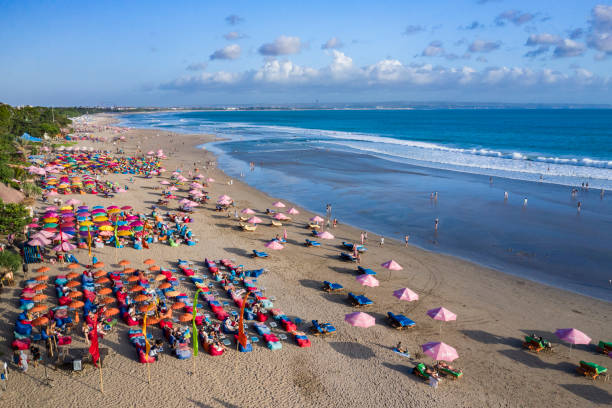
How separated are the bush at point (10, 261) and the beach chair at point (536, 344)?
2353 centimetres

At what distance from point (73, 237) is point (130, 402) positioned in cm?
1576

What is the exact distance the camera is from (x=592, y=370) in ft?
43.6

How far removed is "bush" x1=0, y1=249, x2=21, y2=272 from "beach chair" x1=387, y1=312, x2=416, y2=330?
18.2 metres

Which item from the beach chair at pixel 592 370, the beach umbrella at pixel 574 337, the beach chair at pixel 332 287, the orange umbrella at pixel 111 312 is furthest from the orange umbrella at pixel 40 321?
the beach chair at pixel 592 370

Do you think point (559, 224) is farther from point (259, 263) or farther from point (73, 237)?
point (73, 237)

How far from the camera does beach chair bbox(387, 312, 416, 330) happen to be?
16.0m

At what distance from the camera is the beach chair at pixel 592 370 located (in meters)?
13.2

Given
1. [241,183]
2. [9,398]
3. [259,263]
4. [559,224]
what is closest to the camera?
[9,398]

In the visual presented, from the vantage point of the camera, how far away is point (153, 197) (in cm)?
3559

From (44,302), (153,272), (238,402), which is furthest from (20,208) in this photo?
(238,402)

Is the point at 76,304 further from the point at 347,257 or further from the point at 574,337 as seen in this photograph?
the point at 574,337

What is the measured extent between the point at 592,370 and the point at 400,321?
22.2ft

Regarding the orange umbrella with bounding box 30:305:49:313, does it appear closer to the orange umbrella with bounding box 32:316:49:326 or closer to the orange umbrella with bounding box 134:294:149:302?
the orange umbrella with bounding box 32:316:49:326

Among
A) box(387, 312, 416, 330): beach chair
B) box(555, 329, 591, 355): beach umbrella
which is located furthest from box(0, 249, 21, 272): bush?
box(555, 329, 591, 355): beach umbrella
